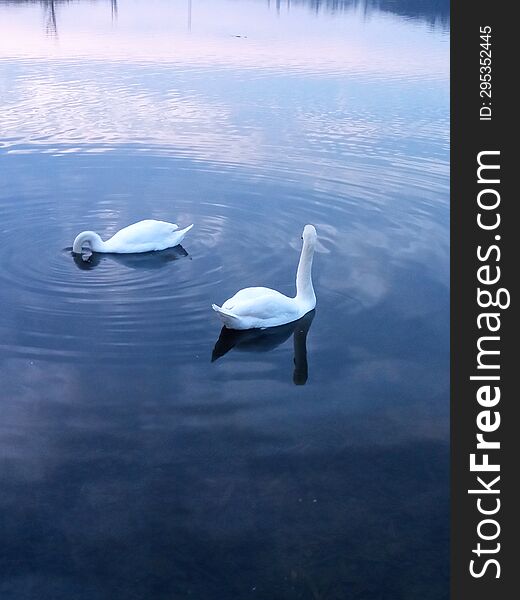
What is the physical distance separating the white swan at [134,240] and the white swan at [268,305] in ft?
10.5

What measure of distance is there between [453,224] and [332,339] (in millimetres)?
3914

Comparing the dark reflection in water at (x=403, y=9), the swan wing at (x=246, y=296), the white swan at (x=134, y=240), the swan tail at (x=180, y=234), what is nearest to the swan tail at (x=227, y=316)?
the swan wing at (x=246, y=296)

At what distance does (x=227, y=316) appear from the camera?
460 inches

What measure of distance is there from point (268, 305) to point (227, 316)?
0.78 metres

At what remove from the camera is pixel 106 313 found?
41.1 feet

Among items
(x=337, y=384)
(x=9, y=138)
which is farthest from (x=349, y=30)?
(x=337, y=384)

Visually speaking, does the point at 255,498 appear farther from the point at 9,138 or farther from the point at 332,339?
the point at 9,138

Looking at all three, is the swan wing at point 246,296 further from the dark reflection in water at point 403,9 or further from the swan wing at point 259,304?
the dark reflection in water at point 403,9

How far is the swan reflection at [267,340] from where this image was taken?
11.6 metres

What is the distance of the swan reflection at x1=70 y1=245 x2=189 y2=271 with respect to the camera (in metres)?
14.7

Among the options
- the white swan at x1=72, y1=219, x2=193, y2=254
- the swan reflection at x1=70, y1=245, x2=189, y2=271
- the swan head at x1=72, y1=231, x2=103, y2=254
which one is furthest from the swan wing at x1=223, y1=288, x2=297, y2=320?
the swan head at x1=72, y1=231, x2=103, y2=254

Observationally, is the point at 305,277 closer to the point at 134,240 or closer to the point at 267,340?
the point at 267,340

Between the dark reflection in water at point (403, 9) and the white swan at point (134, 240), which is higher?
the dark reflection in water at point (403, 9)

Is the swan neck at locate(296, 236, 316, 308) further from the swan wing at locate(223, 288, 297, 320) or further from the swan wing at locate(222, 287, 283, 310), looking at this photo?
the swan wing at locate(222, 287, 283, 310)
